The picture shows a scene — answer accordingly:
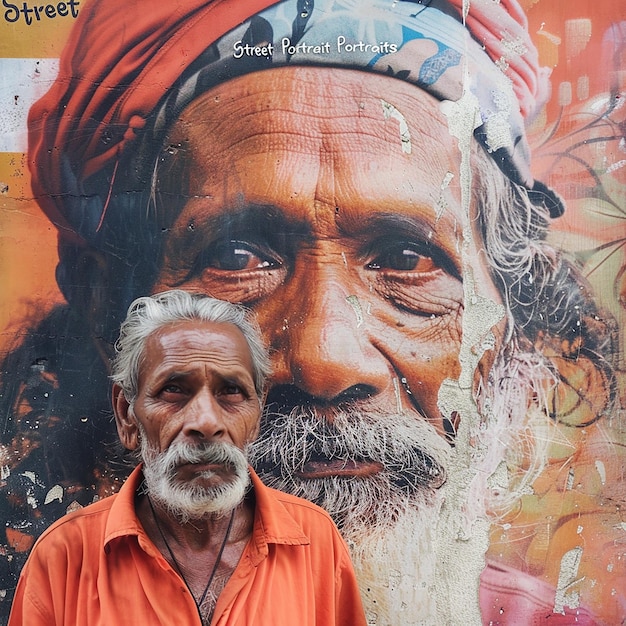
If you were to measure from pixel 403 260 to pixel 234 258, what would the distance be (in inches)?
27.6

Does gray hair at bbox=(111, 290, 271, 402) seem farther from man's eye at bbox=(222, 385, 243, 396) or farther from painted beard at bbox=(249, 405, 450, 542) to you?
painted beard at bbox=(249, 405, 450, 542)

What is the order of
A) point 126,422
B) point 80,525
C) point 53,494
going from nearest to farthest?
point 80,525 → point 126,422 → point 53,494

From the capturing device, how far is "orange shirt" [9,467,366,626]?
6.31ft

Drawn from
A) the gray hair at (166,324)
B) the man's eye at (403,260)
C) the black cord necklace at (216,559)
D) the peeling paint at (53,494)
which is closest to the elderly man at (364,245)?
the man's eye at (403,260)

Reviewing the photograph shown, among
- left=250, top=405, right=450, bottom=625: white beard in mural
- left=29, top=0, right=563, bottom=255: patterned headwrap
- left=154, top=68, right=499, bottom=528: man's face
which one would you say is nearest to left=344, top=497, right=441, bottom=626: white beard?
left=250, top=405, right=450, bottom=625: white beard in mural

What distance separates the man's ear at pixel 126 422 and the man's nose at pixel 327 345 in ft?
2.13

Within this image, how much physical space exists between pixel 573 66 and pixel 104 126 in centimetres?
195

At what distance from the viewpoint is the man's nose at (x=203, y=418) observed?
2.00 meters

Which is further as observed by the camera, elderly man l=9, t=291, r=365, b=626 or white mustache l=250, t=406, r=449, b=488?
white mustache l=250, t=406, r=449, b=488

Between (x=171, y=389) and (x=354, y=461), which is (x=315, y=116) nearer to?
(x=171, y=389)

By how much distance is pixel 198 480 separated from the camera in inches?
79.4

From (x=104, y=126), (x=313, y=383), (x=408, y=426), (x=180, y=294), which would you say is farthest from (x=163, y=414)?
(x=104, y=126)

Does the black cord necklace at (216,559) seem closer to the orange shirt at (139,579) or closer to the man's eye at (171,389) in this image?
the orange shirt at (139,579)

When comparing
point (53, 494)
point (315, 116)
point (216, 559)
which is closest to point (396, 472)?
point (216, 559)
